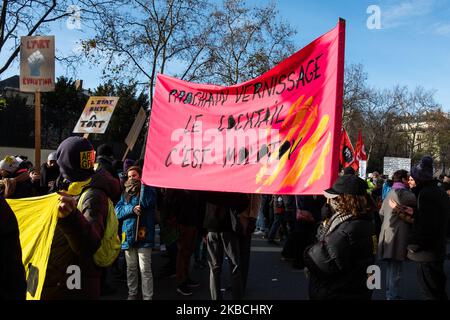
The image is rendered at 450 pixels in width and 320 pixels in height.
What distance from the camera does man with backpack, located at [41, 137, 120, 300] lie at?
2547mm

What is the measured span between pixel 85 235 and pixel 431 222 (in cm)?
427

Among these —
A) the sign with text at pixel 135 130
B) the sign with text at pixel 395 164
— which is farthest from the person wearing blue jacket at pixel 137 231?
the sign with text at pixel 395 164

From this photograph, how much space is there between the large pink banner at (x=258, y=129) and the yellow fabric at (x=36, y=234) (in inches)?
55.6

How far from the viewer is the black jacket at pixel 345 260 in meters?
3.03

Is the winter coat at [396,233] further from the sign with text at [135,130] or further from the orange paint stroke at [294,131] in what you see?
the sign with text at [135,130]

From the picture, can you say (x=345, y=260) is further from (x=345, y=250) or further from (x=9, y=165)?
(x=9, y=165)

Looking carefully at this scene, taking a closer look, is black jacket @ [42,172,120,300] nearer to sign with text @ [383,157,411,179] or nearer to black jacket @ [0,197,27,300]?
black jacket @ [0,197,27,300]

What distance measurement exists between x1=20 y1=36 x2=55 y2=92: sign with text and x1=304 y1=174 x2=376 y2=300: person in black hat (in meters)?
4.81

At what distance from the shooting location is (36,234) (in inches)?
109

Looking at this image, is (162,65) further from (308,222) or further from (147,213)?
(147,213)

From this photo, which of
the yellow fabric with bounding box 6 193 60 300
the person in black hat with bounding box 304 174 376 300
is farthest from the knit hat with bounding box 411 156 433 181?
the yellow fabric with bounding box 6 193 60 300

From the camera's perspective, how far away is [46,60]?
654cm

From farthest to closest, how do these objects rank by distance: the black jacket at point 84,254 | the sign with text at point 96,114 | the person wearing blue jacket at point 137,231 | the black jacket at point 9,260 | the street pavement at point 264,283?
the sign with text at point 96,114 < the street pavement at point 264,283 < the person wearing blue jacket at point 137,231 < the black jacket at point 84,254 < the black jacket at point 9,260

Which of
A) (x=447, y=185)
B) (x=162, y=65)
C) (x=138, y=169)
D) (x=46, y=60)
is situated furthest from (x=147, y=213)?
(x=162, y=65)
